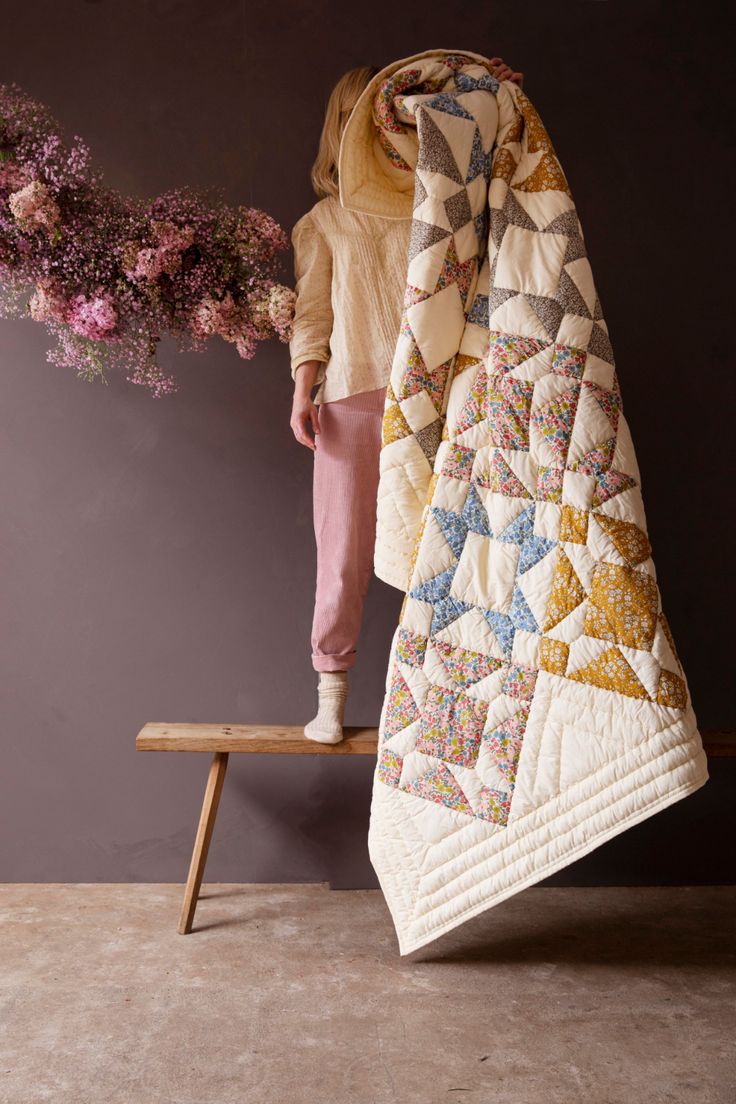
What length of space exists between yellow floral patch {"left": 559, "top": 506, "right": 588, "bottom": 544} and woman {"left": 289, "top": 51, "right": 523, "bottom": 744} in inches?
19.8

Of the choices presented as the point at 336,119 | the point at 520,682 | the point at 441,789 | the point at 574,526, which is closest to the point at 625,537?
the point at 574,526

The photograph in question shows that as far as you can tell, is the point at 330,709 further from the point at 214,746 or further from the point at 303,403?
the point at 303,403

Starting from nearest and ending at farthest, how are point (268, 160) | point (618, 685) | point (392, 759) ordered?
point (618, 685) < point (392, 759) < point (268, 160)

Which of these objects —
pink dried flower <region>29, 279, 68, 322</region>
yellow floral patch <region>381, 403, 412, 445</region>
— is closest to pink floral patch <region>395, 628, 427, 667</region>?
yellow floral patch <region>381, 403, 412, 445</region>

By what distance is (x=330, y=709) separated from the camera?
2283mm

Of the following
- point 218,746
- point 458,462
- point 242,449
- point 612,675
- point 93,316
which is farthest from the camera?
point 242,449

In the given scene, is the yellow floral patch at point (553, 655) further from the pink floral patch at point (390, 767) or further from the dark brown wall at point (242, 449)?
the dark brown wall at point (242, 449)

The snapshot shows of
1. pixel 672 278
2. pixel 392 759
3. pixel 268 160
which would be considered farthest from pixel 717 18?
pixel 392 759

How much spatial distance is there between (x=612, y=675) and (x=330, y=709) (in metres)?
0.68

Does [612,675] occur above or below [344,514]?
below

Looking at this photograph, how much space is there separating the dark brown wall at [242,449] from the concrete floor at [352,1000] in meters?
0.22

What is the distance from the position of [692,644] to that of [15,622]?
67.4 inches

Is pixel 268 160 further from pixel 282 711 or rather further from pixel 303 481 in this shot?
pixel 282 711

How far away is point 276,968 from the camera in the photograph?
6.80ft
